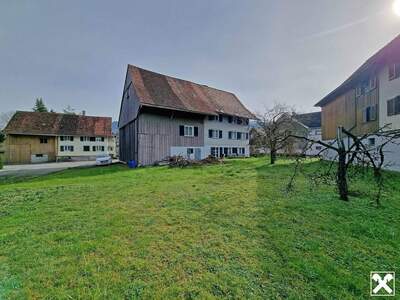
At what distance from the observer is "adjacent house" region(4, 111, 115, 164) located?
3219 centimetres

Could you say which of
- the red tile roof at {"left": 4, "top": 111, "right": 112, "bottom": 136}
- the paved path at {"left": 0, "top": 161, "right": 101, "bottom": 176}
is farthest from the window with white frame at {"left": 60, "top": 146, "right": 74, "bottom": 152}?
the paved path at {"left": 0, "top": 161, "right": 101, "bottom": 176}

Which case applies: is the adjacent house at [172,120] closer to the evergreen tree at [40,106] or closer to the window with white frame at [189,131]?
the window with white frame at [189,131]

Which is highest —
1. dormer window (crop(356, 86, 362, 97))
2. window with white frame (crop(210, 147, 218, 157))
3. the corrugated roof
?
the corrugated roof

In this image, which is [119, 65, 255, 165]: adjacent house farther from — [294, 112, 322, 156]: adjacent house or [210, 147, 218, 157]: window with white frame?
[294, 112, 322, 156]: adjacent house

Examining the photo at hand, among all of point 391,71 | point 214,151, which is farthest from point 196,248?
point 214,151

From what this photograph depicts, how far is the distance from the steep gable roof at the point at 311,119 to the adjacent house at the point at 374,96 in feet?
86.8

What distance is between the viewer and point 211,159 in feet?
70.9

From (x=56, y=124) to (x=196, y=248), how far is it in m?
41.2

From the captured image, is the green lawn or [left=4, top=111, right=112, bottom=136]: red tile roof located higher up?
[left=4, top=111, right=112, bottom=136]: red tile roof

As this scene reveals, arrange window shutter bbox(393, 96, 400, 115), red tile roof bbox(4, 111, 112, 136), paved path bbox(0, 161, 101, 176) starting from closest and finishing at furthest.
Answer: window shutter bbox(393, 96, 400, 115) → paved path bbox(0, 161, 101, 176) → red tile roof bbox(4, 111, 112, 136)

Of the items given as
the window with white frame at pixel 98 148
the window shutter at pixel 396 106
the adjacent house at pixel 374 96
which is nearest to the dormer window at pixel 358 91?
the adjacent house at pixel 374 96

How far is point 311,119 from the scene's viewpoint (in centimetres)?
4956

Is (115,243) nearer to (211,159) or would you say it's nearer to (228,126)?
(211,159)

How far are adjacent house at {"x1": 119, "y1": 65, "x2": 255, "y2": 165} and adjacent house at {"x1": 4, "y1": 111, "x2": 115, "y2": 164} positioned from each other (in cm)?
1459
